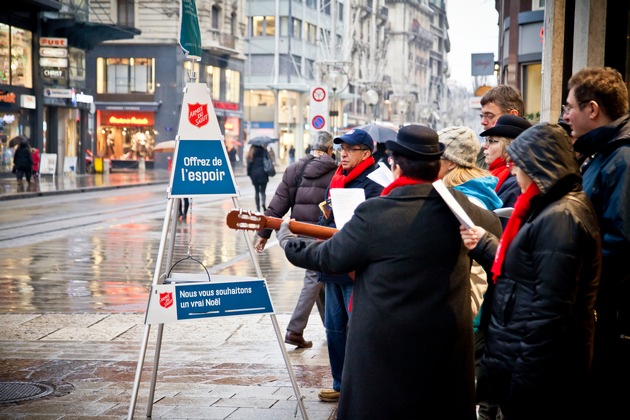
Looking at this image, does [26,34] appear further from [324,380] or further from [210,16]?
[324,380]

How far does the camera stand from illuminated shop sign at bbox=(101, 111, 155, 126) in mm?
60438

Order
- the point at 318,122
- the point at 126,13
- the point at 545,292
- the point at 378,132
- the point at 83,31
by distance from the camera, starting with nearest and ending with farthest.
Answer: the point at 545,292 → the point at 378,132 → the point at 318,122 → the point at 83,31 → the point at 126,13

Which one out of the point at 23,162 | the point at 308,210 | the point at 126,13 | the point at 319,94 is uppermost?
the point at 126,13

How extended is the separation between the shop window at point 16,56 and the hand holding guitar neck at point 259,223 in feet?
129

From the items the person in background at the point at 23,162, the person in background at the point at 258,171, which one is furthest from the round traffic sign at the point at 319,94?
the person in background at the point at 23,162

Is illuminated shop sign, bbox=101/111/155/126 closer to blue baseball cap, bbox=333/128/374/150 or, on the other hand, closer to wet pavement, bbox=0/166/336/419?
wet pavement, bbox=0/166/336/419

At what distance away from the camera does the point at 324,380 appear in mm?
7219

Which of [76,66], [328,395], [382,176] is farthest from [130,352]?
[76,66]

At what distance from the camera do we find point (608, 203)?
413 cm

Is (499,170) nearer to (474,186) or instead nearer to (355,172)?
(474,186)

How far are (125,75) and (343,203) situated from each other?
5766 centimetres

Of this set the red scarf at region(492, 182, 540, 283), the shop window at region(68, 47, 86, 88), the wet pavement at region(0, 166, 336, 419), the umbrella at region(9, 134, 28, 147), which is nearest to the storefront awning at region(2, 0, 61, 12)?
the shop window at region(68, 47, 86, 88)

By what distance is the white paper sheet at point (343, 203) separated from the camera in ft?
16.2

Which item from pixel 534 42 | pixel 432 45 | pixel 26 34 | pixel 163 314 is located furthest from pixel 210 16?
pixel 432 45
